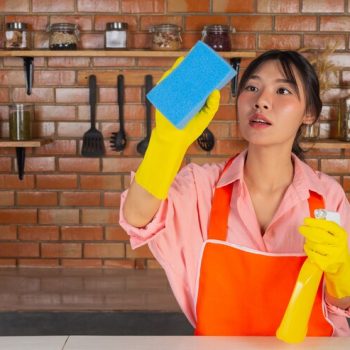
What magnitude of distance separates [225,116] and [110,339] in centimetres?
168

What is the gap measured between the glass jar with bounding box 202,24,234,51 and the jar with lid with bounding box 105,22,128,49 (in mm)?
318

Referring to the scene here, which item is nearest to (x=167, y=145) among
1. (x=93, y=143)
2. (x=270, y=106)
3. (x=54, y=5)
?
(x=270, y=106)

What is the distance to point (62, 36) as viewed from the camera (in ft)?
8.60

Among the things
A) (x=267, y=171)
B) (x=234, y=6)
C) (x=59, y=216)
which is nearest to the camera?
(x=267, y=171)

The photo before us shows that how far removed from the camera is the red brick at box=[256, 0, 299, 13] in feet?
8.84

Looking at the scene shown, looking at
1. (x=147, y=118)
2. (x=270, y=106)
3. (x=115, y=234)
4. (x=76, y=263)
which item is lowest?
(x=76, y=263)

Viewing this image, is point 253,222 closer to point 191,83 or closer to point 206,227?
point 206,227

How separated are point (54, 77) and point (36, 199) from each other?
1.65 ft

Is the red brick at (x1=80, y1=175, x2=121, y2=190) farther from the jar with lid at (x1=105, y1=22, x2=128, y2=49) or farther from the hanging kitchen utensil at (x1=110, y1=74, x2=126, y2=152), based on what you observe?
the jar with lid at (x1=105, y1=22, x2=128, y2=49)

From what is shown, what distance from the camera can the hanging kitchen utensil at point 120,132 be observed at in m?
2.72

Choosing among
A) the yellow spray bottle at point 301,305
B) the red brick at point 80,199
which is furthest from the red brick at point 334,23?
the yellow spray bottle at point 301,305


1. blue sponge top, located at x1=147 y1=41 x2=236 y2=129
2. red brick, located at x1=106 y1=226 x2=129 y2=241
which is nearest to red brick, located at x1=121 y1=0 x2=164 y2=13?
red brick, located at x1=106 y1=226 x2=129 y2=241

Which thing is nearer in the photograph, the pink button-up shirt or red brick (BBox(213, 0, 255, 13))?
the pink button-up shirt

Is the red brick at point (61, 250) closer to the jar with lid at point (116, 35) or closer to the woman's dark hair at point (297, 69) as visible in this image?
the jar with lid at point (116, 35)
